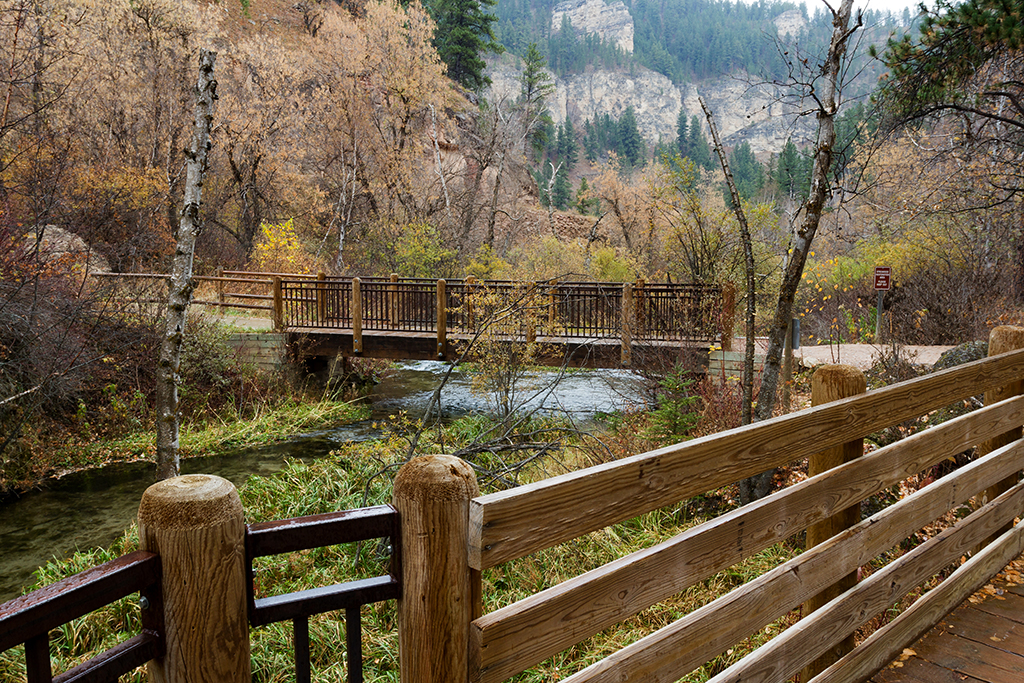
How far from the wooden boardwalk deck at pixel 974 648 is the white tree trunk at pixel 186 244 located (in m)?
6.62

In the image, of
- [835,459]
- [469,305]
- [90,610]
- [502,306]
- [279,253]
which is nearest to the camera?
[90,610]

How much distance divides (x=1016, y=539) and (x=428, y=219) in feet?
77.1

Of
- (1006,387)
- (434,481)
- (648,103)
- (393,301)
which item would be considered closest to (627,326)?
(393,301)

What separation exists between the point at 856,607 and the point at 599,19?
151690 millimetres

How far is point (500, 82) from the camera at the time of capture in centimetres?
8950

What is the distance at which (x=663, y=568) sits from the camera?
1674 millimetres

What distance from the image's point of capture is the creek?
23.5 feet

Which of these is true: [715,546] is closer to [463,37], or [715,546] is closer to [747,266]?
[747,266]

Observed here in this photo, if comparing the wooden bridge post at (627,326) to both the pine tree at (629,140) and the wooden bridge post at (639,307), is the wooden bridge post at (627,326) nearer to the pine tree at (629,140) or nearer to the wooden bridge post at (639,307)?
the wooden bridge post at (639,307)

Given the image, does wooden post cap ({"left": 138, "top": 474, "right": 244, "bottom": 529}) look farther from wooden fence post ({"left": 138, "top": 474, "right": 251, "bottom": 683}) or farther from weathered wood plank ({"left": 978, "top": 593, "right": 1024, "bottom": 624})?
weathered wood plank ({"left": 978, "top": 593, "right": 1024, "bottom": 624})

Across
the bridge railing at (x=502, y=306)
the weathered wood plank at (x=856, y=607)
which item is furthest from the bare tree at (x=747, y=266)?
the weathered wood plank at (x=856, y=607)

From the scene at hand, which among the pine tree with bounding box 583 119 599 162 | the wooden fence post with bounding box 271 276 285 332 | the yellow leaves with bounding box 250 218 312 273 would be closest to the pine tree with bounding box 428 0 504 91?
the yellow leaves with bounding box 250 218 312 273

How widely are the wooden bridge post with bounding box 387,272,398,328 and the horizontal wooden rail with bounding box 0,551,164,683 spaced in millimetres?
13557

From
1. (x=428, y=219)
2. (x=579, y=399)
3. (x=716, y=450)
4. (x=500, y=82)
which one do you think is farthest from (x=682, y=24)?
(x=716, y=450)
